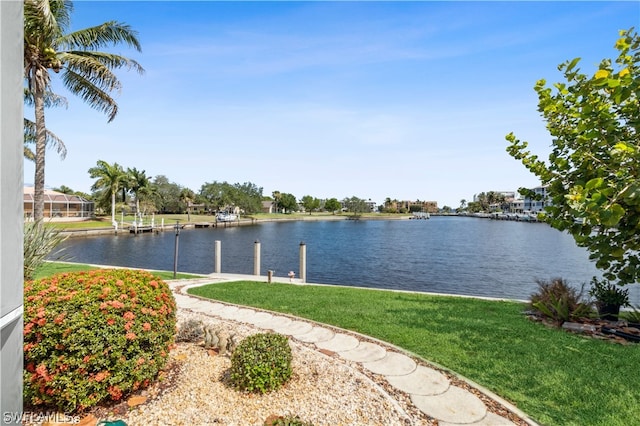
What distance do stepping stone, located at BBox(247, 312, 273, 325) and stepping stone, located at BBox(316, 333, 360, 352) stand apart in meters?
1.61

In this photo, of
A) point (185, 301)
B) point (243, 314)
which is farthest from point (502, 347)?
point (185, 301)

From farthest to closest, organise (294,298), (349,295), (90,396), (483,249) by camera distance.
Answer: (483,249)
(349,295)
(294,298)
(90,396)

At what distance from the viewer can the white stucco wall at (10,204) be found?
156 cm

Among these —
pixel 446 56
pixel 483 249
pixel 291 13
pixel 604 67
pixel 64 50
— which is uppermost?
pixel 64 50

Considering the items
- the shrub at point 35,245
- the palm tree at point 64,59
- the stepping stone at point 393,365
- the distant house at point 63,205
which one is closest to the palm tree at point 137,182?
the distant house at point 63,205

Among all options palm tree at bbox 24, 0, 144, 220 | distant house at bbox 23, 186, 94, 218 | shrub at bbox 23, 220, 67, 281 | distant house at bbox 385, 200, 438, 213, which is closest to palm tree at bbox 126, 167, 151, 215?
distant house at bbox 23, 186, 94, 218

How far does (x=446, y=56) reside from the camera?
28.7ft

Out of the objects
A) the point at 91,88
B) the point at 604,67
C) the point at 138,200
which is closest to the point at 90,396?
the point at 604,67

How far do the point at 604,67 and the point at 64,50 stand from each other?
16214mm

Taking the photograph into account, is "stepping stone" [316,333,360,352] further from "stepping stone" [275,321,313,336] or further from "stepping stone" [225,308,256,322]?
A: "stepping stone" [225,308,256,322]

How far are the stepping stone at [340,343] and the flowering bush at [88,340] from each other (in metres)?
2.40

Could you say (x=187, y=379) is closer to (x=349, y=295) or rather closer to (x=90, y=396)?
(x=90, y=396)

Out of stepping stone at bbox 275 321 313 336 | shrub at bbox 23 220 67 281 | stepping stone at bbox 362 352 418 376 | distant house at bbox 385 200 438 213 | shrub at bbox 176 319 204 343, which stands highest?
distant house at bbox 385 200 438 213

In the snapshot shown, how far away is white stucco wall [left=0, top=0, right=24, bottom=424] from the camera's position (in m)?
1.56
